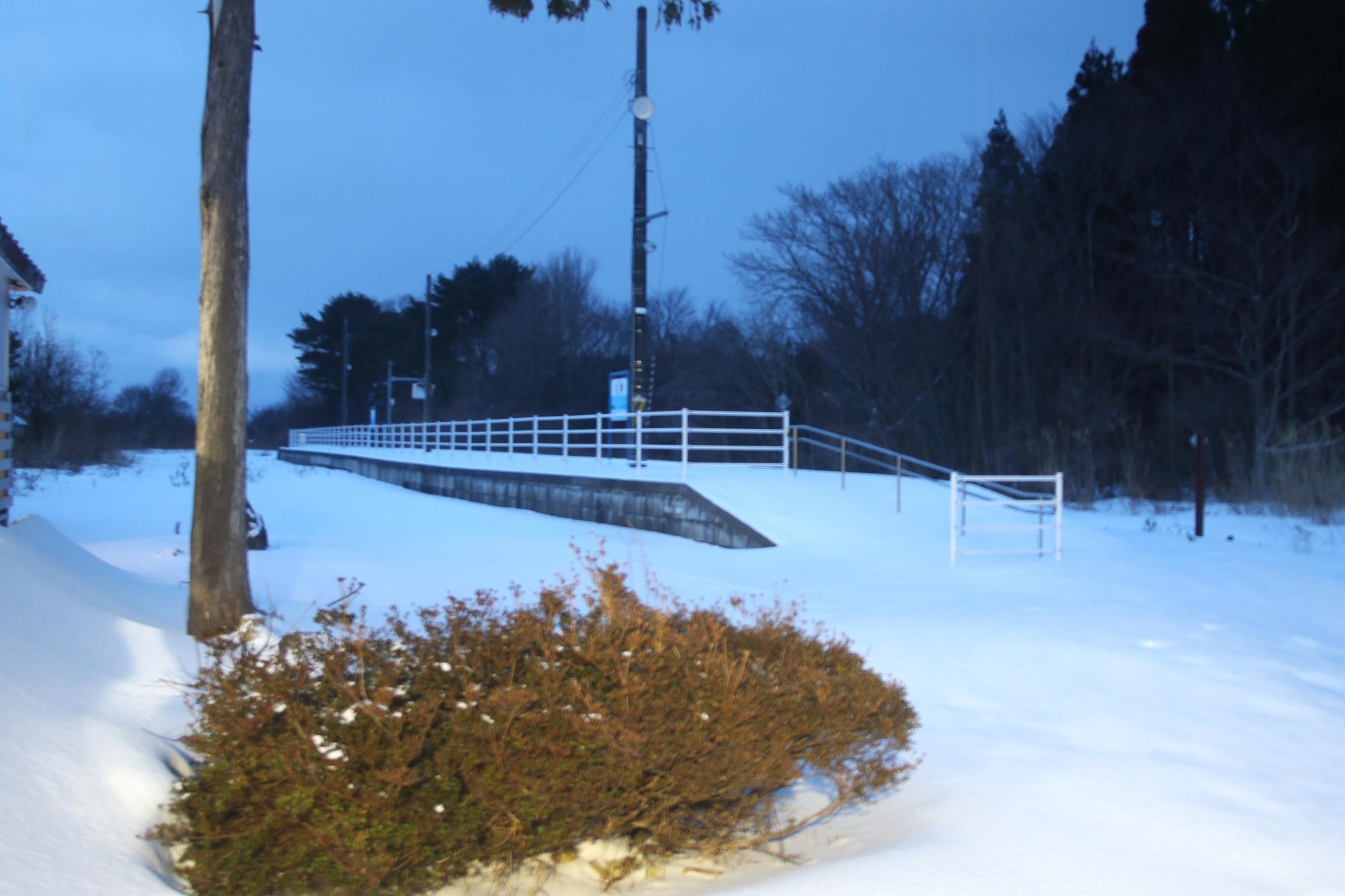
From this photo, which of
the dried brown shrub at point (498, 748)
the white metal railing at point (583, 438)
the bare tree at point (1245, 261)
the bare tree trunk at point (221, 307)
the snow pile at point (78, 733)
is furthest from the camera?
the white metal railing at point (583, 438)

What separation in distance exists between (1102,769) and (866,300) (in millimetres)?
30405

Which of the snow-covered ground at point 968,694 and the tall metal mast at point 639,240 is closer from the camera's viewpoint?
the snow-covered ground at point 968,694

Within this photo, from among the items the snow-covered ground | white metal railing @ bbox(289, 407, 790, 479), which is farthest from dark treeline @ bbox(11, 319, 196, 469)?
the snow-covered ground

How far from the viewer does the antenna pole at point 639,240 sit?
19.5 meters

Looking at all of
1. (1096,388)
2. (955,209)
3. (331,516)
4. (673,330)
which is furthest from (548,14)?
(673,330)

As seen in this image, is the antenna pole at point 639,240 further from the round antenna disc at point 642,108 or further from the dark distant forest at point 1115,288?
the dark distant forest at point 1115,288

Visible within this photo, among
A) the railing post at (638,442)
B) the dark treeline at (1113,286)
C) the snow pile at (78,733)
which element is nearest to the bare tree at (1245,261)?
the dark treeline at (1113,286)

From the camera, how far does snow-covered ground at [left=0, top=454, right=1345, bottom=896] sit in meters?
3.68

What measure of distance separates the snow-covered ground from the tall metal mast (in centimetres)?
669

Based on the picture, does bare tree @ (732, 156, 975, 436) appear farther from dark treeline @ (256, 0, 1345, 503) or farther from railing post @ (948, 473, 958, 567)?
railing post @ (948, 473, 958, 567)

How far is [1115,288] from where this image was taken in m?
29.9

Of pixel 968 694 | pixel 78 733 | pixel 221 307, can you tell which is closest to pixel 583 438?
pixel 221 307

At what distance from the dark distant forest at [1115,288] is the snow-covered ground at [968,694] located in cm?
909

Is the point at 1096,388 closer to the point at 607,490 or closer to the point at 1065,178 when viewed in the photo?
the point at 1065,178
